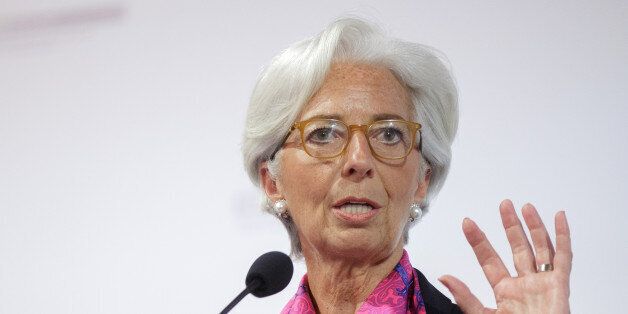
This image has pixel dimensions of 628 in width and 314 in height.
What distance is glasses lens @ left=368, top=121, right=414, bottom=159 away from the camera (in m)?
2.41

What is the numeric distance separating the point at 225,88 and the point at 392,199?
3.08 ft

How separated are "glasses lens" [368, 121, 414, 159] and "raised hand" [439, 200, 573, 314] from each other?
0.25 meters

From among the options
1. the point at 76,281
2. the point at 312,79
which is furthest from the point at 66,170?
the point at 312,79

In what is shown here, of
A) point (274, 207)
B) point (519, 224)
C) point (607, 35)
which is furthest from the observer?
point (607, 35)

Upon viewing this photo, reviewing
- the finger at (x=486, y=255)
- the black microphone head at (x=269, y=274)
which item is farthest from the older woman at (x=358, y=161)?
the black microphone head at (x=269, y=274)

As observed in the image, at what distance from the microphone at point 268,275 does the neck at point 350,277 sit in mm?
170

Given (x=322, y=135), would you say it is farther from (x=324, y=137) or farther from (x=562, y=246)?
(x=562, y=246)

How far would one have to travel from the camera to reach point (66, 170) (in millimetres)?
3258

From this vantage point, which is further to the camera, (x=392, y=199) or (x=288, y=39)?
(x=288, y=39)

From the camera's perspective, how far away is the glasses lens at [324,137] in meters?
2.41

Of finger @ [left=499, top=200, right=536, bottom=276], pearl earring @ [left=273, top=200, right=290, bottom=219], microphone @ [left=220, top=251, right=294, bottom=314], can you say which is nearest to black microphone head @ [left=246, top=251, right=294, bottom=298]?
microphone @ [left=220, top=251, right=294, bottom=314]

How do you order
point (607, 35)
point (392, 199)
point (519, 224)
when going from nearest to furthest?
point (519, 224) → point (392, 199) → point (607, 35)

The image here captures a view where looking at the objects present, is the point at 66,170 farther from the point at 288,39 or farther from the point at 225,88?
the point at 288,39

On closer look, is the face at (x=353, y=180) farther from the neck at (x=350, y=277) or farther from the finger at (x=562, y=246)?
the finger at (x=562, y=246)
